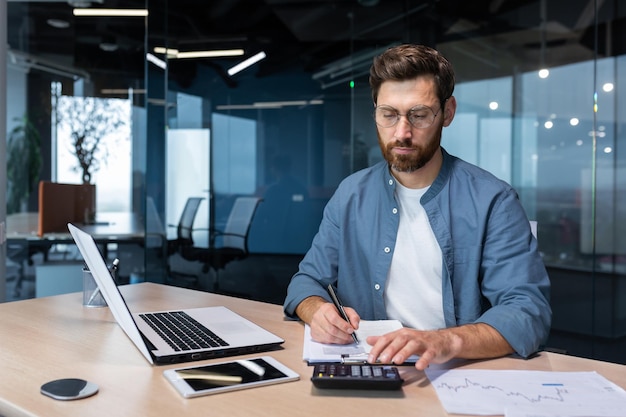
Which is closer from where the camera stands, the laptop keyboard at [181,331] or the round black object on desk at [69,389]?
the round black object on desk at [69,389]

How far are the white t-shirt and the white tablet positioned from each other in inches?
23.1

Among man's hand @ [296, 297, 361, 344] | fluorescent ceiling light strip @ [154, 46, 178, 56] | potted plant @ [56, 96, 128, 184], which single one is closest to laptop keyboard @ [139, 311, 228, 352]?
man's hand @ [296, 297, 361, 344]

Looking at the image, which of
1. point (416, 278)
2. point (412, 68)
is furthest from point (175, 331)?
point (412, 68)

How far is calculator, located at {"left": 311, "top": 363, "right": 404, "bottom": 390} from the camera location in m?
1.08

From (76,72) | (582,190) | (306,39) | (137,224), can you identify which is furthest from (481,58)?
(76,72)

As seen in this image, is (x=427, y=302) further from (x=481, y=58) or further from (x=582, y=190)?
(x=481, y=58)

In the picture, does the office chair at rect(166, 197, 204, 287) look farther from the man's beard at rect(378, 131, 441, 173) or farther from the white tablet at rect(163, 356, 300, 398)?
the white tablet at rect(163, 356, 300, 398)

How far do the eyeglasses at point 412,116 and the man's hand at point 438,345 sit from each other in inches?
24.2

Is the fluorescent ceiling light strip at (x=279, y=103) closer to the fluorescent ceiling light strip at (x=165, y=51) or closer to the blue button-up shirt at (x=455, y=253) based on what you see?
the fluorescent ceiling light strip at (x=165, y=51)

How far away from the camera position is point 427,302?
5.60ft

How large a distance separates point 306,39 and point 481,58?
1.75 meters

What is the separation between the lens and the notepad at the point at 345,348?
1.26m

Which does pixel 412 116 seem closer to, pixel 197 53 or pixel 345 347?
pixel 345 347

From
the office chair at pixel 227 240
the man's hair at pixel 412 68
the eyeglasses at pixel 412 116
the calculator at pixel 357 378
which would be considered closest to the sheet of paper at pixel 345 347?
the calculator at pixel 357 378
